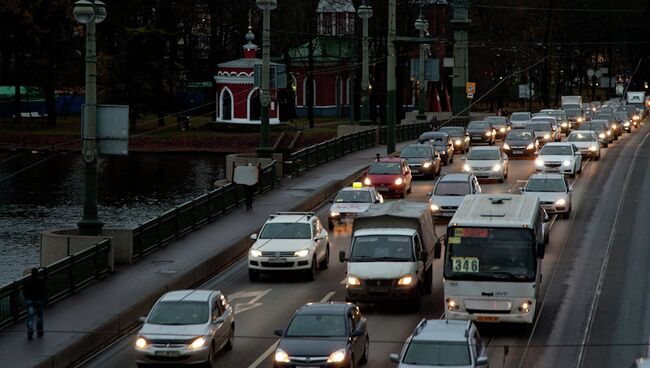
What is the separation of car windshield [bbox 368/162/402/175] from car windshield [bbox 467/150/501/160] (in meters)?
5.00

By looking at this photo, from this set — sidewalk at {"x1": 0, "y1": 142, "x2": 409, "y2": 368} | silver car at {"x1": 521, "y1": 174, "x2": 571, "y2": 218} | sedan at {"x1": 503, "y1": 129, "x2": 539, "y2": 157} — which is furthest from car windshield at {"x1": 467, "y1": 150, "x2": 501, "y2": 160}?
sedan at {"x1": 503, "y1": 129, "x2": 539, "y2": 157}

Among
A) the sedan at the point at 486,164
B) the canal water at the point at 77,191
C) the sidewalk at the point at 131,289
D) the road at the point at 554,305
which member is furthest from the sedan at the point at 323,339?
the sedan at the point at 486,164

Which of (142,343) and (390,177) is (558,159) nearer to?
(390,177)

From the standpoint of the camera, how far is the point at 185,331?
24.5 meters

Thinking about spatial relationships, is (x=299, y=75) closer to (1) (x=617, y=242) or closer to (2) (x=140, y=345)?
(1) (x=617, y=242)

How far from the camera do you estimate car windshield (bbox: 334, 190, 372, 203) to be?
4384 centimetres

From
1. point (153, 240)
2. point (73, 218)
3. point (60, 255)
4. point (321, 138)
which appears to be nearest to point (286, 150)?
point (73, 218)

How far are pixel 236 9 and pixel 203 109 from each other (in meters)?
19.8

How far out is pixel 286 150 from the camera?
192 feet

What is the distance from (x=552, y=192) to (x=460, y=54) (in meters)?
51.8

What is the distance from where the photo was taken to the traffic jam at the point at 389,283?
22922 mm

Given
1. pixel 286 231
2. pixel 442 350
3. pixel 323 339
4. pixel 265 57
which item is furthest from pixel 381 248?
pixel 265 57

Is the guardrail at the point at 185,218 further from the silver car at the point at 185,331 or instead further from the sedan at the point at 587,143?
the sedan at the point at 587,143

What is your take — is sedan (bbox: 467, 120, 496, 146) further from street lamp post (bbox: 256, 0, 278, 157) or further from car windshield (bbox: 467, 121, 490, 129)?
street lamp post (bbox: 256, 0, 278, 157)
